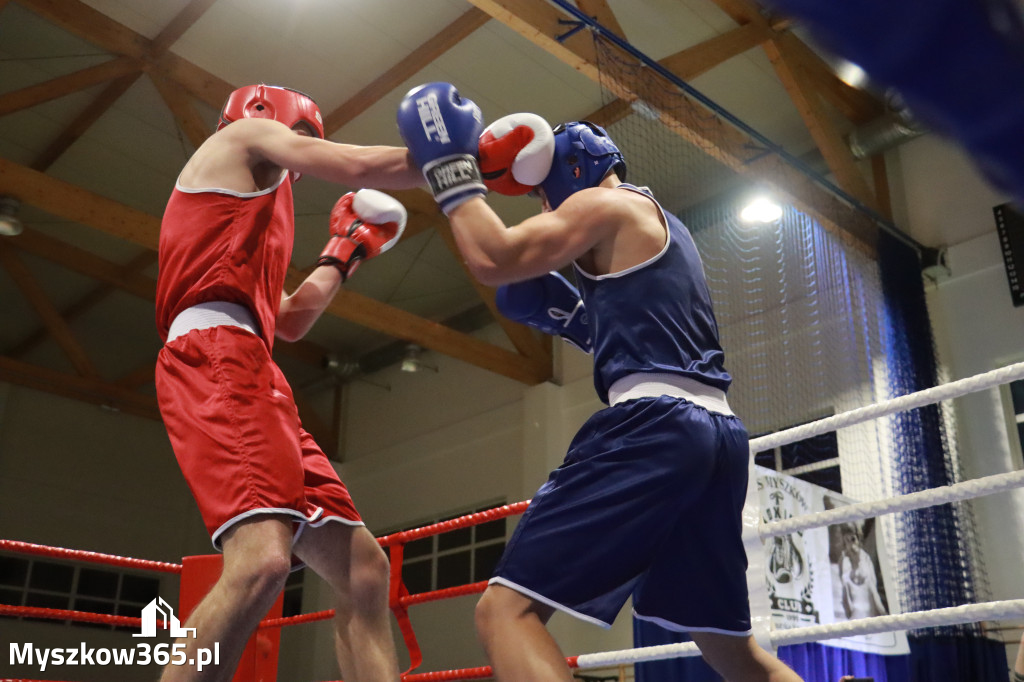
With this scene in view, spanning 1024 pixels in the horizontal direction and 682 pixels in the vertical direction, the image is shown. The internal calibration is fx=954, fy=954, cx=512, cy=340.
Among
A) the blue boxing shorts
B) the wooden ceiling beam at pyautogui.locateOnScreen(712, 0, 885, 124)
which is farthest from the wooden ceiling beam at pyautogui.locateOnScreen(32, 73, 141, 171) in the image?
the blue boxing shorts

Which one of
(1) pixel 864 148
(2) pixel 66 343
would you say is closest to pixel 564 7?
(1) pixel 864 148

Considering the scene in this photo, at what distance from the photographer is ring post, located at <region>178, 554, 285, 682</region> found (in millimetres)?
2510

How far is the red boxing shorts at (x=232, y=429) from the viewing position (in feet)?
4.98

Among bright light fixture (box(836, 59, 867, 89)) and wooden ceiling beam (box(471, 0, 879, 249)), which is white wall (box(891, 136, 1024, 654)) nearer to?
wooden ceiling beam (box(471, 0, 879, 249))

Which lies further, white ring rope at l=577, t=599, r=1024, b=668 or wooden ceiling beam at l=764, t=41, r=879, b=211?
wooden ceiling beam at l=764, t=41, r=879, b=211

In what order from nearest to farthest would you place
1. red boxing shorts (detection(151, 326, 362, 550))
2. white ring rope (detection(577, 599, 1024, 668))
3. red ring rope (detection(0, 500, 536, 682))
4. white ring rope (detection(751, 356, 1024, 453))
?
red boxing shorts (detection(151, 326, 362, 550))
white ring rope (detection(577, 599, 1024, 668))
white ring rope (detection(751, 356, 1024, 453))
red ring rope (detection(0, 500, 536, 682))

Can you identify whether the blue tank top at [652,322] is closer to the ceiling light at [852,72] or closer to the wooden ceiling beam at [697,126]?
the ceiling light at [852,72]

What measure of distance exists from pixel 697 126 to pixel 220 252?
14.3ft

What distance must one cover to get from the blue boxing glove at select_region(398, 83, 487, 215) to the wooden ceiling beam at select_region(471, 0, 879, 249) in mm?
3252

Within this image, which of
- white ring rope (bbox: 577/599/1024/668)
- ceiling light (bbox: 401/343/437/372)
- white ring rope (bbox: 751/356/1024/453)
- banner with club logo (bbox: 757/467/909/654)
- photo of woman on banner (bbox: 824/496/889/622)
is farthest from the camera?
ceiling light (bbox: 401/343/437/372)

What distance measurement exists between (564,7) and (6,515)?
26.0ft

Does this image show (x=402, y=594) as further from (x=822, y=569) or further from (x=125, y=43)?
(x=125, y=43)

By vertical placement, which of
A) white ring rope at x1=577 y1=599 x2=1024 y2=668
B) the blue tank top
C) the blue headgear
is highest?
the blue headgear

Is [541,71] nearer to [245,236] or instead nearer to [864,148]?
[864,148]
